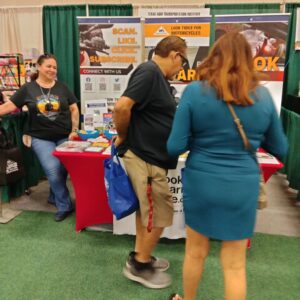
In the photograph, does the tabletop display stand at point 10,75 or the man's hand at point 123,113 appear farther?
the tabletop display stand at point 10,75

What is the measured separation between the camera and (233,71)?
3.94 ft

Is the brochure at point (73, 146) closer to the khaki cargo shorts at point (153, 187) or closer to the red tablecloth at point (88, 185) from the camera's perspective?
the red tablecloth at point (88, 185)

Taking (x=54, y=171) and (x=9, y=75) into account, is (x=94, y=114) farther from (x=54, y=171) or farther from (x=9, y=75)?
(x=9, y=75)

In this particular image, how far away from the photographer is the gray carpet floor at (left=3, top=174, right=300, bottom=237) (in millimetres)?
2713

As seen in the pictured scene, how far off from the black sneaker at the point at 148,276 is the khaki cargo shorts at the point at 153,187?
332 mm

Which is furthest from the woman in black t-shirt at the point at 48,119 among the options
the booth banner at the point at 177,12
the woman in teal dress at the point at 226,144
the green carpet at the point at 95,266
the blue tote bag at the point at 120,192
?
the woman in teal dress at the point at 226,144

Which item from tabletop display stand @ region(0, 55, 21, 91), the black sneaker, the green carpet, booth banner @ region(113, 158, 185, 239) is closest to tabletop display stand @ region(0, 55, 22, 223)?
tabletop display stand @ region(0, 55, 21, 91)

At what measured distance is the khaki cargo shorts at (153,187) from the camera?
1.76 meters

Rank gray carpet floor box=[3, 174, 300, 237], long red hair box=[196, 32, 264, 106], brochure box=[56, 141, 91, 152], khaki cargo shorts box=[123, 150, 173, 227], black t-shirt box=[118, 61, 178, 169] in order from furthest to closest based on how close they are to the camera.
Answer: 1. gray carpet floor box=[3, 174, 300, 237]
2. brochure box=[56, 141, 91, 152]
3. khaki cargo shorts box=[123, 150, 173, 227]
4. black t-shirt box=[118, 61, 178, 169]
5. long red hair box=[196, 32, 264, 106]

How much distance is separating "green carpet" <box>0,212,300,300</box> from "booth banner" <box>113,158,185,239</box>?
0.27ft

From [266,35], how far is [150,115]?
215 centimetres

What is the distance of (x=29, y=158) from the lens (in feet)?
11.0

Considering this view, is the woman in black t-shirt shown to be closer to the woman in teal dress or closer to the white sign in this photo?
the white sign

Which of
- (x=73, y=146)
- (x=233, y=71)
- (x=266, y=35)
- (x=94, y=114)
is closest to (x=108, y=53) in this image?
(x=94, y=114)
